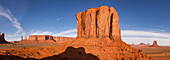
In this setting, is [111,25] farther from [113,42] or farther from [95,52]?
[95,52]

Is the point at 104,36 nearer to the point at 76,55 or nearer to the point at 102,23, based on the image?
the point at 102,23

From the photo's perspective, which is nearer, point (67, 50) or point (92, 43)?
point (67, 50)

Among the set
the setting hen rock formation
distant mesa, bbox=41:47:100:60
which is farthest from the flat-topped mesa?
distant mesa, bbox=41:47:100:60

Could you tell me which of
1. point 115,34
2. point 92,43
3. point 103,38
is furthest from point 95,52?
point 115,34

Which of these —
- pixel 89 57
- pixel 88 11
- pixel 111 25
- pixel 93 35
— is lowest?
pixel 89 57

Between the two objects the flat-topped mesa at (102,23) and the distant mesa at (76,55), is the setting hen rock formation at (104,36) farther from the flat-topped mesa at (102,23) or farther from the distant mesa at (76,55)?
the distant mesa at (76,55)

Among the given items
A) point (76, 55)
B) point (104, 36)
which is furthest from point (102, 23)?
point (76, 55)

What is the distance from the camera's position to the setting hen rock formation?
2956 cm

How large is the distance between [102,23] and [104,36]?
13.2ft

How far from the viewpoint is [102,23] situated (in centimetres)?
3631

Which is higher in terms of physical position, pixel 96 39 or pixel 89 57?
pixel 96 39

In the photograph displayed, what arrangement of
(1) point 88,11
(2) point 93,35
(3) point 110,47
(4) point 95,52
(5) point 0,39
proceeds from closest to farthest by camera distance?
1. (4) point 95,52
2. (3) point 110,47
3. (2) point 93,35
4. (1) point 88,11
5. (5) point 0,39

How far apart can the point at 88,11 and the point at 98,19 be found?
4991 mm

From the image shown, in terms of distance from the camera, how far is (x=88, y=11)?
1564 inches
